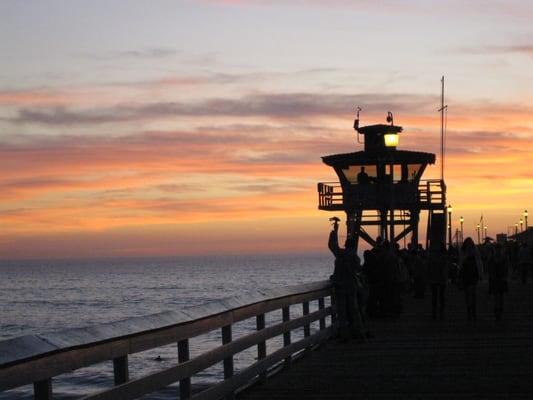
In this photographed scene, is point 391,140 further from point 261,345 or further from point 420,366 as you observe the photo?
point 261,345

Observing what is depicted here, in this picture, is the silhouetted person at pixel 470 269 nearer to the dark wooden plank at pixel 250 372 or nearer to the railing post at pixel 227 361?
the dark wooden plank at pixel 250 372

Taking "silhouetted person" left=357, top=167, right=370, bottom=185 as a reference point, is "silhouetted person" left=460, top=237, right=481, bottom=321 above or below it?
below

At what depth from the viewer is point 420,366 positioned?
1410 centimetres

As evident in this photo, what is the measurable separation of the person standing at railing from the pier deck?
0.28m

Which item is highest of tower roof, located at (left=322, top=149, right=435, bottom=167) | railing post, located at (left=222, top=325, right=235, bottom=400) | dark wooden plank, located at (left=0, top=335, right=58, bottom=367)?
tower roof, located at (left=322, top=149, right=435, bottom=167)

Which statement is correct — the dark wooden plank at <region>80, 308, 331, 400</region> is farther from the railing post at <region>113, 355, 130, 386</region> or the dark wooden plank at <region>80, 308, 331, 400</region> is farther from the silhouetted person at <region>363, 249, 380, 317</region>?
the silhouetted person at <region>363, 249, 380, 317</region>

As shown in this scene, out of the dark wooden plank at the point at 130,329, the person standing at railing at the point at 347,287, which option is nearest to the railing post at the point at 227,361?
the dark wooden plank at the point at 130,329

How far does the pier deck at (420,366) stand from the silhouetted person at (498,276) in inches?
29.0

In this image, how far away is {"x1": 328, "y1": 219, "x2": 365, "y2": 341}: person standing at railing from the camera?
17.0 metres

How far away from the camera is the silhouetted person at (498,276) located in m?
22.6

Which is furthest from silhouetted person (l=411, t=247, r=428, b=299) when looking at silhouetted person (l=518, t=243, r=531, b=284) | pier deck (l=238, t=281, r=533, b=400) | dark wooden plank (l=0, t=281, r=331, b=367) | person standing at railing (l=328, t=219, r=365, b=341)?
dark wooden plank (l=0, t=281, r=331, b=367)

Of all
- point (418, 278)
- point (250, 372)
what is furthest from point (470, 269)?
point (250, 372)

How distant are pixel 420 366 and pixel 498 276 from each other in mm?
9132

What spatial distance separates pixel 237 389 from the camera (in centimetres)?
1111
